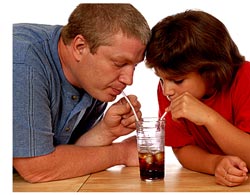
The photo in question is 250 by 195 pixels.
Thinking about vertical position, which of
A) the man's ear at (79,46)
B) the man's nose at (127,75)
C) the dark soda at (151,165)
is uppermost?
the man's ear at (79,46)

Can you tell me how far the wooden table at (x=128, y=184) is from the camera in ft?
3.84

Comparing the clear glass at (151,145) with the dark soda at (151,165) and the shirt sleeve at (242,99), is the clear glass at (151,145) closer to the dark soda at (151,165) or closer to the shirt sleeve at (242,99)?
the dark soda at (151,165)

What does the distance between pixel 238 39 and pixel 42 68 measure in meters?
0.81

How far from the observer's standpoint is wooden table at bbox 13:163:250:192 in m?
1.17

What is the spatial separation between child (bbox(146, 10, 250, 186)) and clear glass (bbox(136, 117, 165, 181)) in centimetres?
8

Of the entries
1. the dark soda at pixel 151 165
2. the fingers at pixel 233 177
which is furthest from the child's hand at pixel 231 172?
the dark soda at pixel 151 165

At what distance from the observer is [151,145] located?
1.23 m

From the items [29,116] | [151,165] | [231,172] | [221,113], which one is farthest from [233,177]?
[29,116]

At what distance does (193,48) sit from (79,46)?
1.06ft

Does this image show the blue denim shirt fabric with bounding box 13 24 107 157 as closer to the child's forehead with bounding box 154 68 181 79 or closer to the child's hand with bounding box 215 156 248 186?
the child's forehead with bounding box 154 68 181 79

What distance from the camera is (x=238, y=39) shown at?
70.7 inches

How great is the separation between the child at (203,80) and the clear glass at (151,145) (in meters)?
0.08

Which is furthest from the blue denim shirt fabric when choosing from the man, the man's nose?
the man's nose
